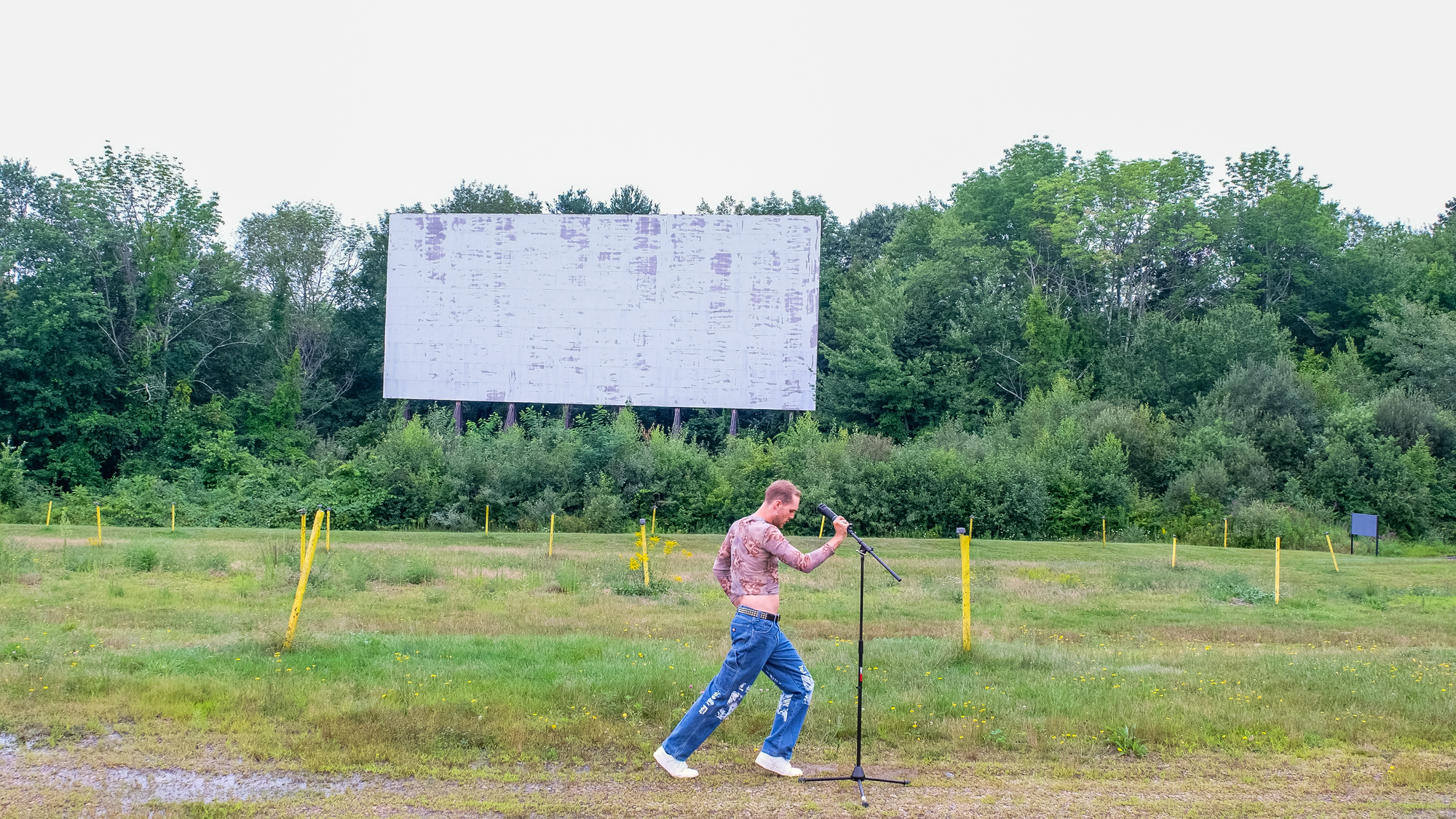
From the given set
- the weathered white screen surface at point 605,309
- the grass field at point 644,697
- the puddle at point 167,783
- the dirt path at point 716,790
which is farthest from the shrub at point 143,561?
the weathered white screen surface at point 605,309

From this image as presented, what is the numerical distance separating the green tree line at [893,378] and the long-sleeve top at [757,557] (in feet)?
108

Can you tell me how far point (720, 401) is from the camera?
1861 inches

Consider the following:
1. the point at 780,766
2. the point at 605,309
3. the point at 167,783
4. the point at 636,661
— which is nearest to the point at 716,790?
the point at 780,766

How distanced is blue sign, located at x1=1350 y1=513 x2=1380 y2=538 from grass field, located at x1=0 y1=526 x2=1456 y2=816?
14.5 meters

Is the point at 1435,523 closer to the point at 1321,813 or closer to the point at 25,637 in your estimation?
the point at 1321,813

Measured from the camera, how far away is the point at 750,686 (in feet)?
25.6

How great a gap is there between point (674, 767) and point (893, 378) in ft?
158

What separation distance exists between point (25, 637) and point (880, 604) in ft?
43.3

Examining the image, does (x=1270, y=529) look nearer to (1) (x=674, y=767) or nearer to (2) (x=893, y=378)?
(2) (x=893, y=378)

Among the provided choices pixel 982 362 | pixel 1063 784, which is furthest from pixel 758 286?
pixel 1063 784

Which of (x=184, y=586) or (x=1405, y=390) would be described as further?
(x=1405, y=390)

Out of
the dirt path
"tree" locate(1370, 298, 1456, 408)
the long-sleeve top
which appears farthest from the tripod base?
"tree" locate(1370, 298, 1456, 408)

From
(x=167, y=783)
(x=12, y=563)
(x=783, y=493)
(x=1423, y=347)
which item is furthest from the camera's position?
(x=1423, y=347)

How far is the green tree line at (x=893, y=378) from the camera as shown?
4169 cm
